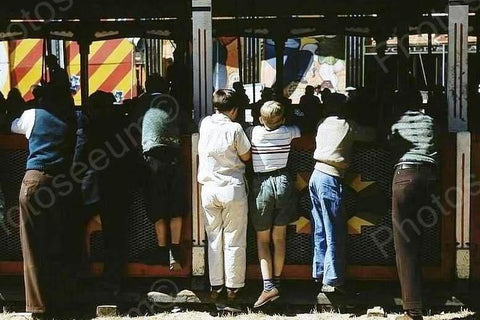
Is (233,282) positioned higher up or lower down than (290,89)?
lower down

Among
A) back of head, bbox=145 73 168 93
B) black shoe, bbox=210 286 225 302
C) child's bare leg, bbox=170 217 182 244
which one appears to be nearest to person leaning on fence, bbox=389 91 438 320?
black shoe, bbox=210 286 225 302

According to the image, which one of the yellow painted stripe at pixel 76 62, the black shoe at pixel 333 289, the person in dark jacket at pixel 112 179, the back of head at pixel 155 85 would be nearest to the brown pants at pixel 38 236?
the person in dark jacket at pixel 112 179

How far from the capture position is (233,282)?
7824mm

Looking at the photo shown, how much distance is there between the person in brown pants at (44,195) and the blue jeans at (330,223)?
2.43 metres

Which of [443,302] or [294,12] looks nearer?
[443,302]

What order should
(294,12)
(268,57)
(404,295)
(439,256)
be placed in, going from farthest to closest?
(268,57) → (294,12) → (439,256) → (404,295)

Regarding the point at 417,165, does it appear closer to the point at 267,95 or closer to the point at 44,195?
the point at 44,195

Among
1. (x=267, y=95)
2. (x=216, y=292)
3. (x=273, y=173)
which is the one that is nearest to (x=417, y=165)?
(x=273, y=173)

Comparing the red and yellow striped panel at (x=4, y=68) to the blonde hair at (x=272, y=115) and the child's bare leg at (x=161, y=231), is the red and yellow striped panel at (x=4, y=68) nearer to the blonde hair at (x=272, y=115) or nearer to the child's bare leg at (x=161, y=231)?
the child's bare leg at (x=161, y=231)

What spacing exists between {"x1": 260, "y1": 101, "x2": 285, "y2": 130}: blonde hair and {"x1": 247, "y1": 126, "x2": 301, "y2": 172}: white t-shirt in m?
0.05

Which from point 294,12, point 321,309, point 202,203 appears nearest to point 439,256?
point 321,309

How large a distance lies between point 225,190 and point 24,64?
47.8ft

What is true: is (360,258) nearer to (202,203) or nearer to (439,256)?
(439,256)

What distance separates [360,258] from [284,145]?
1400mm
